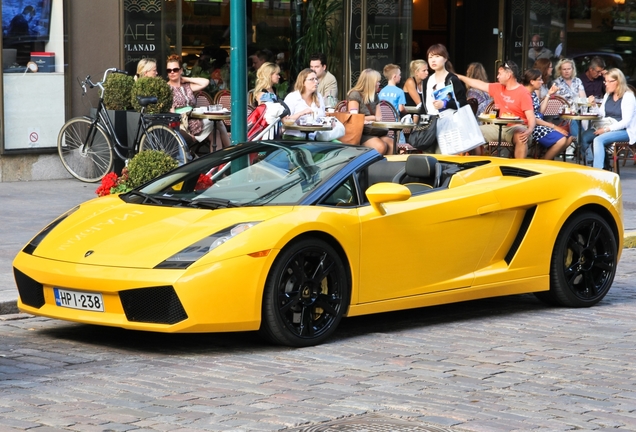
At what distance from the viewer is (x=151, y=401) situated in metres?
5.72

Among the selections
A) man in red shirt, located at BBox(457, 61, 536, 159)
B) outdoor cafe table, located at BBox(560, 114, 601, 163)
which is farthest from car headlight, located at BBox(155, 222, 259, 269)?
outdoor cafe table, located at BBox(560, 114, 601, 163)

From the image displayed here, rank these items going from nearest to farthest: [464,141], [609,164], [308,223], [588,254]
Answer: [308,223], [588,254], [464,141], [609,164]

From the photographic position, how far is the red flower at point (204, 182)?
25.5 feet

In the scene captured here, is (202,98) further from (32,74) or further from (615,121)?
(615,121)

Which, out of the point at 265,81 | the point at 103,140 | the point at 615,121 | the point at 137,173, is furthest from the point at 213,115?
the point at 615,121

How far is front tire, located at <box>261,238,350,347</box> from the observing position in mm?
6859

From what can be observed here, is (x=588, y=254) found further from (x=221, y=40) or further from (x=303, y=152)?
(x=221, y=40)

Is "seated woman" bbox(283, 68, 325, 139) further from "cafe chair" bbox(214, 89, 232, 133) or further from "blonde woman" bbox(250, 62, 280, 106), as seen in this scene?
"cafe chair" bbox(214, 89, 232, 133)

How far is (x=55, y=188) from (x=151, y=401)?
9001 millimetres

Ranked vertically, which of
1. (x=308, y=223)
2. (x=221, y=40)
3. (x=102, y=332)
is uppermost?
A: (x=221, y=40)

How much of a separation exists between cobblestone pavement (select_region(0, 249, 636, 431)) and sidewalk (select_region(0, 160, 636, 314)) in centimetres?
93

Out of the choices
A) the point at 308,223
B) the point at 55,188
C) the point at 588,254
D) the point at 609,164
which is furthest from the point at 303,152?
the point at 609,164

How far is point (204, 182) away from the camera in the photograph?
784 centimetres

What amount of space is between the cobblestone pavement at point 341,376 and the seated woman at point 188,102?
23.2 feet
